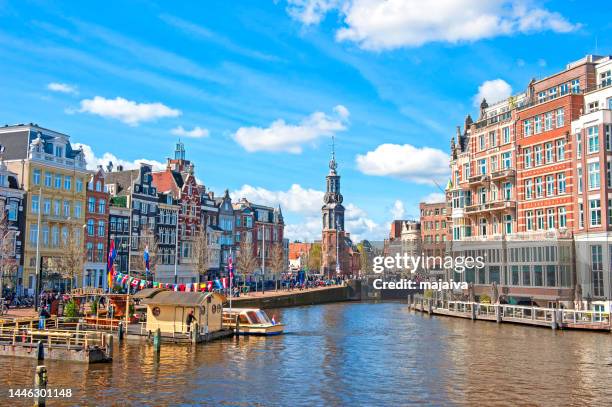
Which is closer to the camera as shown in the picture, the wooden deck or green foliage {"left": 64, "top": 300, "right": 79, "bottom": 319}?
green foliage {"left": 64, "top": 300, "right": 79, "bottom": 319}

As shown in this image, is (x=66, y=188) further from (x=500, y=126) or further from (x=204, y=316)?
(x=500, y=126)

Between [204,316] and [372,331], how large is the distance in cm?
1743

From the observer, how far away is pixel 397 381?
33344 mm

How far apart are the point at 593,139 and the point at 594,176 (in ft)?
11.2

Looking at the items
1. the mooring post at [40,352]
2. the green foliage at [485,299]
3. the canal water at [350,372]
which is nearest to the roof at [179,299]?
the canal water at [350,372]

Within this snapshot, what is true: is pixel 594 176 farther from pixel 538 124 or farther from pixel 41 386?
pixel 41 386

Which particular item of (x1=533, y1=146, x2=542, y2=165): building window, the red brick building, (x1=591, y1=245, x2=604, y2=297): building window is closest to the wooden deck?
(x1=591, y1=245, x2=604, y2=297): building window

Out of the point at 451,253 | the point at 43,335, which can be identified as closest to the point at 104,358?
the point at 43,335

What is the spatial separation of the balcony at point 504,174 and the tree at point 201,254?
44.2m

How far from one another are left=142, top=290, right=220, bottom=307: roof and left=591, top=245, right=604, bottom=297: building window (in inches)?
1379

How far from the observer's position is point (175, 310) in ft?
151

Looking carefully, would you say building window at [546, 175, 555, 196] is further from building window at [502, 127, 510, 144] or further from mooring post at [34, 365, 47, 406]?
mooring post at [34, 365, 47, 406]

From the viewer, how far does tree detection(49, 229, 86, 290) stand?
2832 inches

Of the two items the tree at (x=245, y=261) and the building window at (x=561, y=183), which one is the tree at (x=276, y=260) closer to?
the tree at (x=245, y=261)
